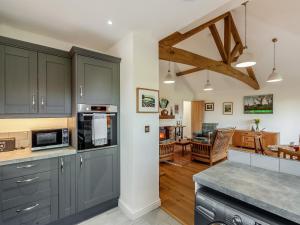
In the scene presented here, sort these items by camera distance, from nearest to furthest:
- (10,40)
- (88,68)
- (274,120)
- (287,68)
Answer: (10,40) < (88,68) < (287,68) < (274,120)

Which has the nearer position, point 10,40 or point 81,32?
point 10,40

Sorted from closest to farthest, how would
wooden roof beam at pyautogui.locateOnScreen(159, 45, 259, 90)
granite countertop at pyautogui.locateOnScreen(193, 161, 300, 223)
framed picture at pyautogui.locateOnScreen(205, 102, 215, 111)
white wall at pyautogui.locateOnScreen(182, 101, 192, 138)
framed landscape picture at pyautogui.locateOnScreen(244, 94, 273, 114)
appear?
granite countertop at pyautogui.locateOnScreen(193, 161, 300, 223) → wooden roof beam at pyautogui.locateOnScreen(159, 45, 259, 90) → framed landscape picture at pyautogui.locateOnScreen(244, 94, 273, 114) → framed picture at pyautogui.locateOnScreen(205, 102, 215, 111) → white wall at pyautogui.locateOnScreen(182, 101, 192, 138)

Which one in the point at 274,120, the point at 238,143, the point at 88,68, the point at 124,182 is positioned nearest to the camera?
the point at 88,68

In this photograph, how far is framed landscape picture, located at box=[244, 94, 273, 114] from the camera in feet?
20.6

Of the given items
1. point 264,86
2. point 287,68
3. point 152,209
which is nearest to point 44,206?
point 152,209

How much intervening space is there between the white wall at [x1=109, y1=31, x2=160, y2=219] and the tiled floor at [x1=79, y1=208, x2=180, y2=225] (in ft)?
0.26

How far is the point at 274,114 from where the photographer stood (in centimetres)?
620

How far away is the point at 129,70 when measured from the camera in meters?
2.30

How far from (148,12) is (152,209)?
8.82 ft

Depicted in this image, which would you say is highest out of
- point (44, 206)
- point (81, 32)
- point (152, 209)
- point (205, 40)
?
point (205, 40)

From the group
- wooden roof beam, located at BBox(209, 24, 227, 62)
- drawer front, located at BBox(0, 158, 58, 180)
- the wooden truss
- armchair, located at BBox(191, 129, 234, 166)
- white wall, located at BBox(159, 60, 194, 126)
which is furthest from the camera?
white wall, located at BBox(159, 60, 194, 126)

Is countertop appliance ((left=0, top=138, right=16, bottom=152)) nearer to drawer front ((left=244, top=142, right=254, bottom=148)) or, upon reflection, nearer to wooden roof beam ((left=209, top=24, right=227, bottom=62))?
wooden roof beam ((left=209, top=24, right=227, bottom=62))

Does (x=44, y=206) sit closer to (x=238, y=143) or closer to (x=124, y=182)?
(x=124, y=182)

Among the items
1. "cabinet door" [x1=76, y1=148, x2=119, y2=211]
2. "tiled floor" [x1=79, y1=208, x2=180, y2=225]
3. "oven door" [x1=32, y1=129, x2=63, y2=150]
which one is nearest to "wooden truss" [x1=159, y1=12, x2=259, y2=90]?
"cabinet door" [x1=76, y1=148, x2=119, y2=211]
